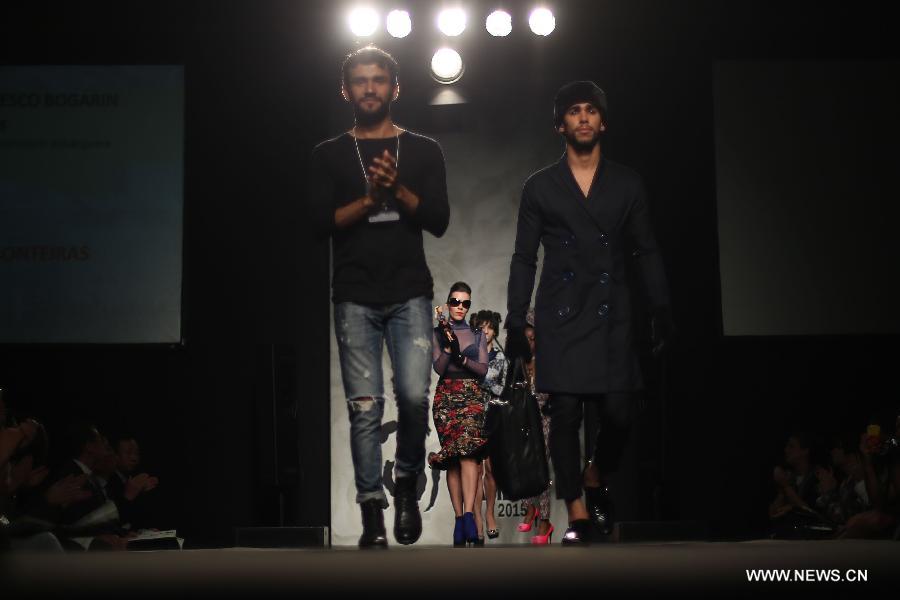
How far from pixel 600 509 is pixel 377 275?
1.20m

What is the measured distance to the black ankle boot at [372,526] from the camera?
13.6 ft

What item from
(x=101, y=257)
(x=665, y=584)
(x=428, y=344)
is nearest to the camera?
(x=665, y=584)

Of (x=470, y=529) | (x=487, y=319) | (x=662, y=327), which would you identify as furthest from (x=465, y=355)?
(x=662, y=327)

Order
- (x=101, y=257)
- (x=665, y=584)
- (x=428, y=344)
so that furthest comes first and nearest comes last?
(x=101, y=257) → (x=428, y=344) → (x=665, y=584)

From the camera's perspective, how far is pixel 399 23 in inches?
281

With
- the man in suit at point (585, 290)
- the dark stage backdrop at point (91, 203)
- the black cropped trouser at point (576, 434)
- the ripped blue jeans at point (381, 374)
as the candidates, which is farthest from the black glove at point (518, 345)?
the dark stage backdrop at point (91, 203)

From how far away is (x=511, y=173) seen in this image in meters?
7.50

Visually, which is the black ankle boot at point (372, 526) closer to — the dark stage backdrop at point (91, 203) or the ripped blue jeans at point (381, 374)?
the ripped blue jeans at point (381, 374)

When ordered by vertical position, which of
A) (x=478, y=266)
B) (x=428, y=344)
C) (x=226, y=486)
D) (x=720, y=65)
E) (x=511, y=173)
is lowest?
(x=226, y=486)

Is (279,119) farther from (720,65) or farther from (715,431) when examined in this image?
(715,431)

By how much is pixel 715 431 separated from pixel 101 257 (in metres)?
3.80

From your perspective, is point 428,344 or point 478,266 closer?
point 428,344

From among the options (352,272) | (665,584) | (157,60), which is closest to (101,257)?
(157,60)

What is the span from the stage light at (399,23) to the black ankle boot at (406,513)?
3566 millimetres
